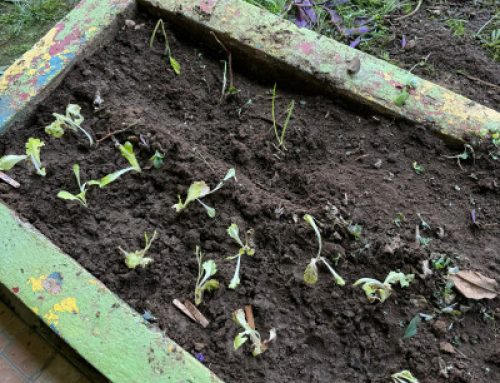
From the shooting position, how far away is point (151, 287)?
4.95 feet

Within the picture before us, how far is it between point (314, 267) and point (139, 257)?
0.54 meters

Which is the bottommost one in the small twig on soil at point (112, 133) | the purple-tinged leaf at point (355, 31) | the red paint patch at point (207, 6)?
the small twig on soil at point (112, 133)

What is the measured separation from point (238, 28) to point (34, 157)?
0.94m

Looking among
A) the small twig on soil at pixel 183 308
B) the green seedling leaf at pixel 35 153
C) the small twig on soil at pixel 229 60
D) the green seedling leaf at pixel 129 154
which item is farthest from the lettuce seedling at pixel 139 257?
the small twig on soil at pixel 229 60

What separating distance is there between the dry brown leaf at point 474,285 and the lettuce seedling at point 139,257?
96 centimetres

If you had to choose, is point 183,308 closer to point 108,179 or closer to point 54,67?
point 108,179

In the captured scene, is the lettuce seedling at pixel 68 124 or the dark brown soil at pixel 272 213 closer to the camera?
the dark brown soil at pixel 272 213

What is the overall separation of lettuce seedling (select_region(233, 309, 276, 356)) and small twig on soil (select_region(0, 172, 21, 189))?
2.88 feet

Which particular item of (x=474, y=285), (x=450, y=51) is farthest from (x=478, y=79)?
(x=474, y=285)

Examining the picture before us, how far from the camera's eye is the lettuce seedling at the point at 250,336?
1380 millimetres

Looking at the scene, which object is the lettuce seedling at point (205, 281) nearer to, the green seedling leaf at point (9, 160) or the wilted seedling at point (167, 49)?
the green seedling leaf at point (9, 160)

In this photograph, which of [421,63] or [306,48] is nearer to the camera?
[306,48]

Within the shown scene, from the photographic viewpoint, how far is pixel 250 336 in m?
1.40

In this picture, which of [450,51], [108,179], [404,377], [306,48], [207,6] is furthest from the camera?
[450,51]
